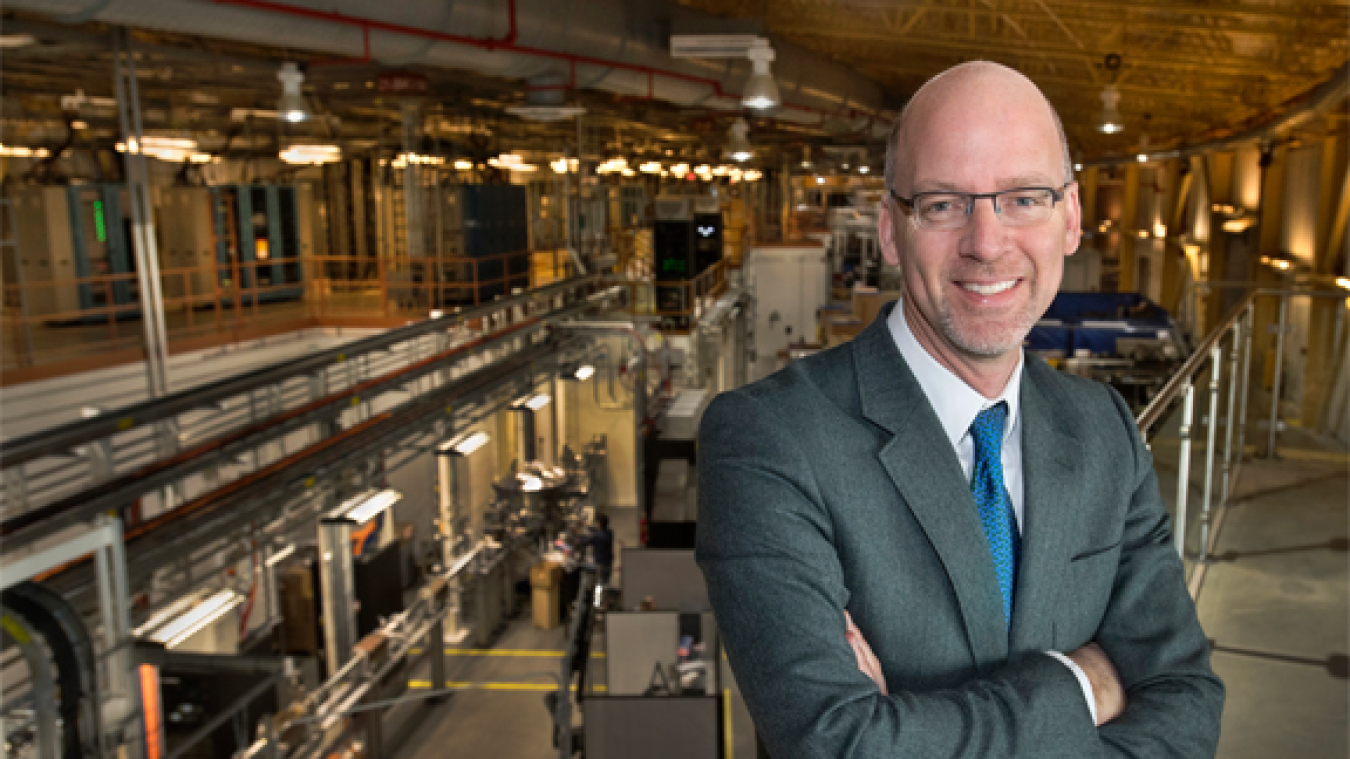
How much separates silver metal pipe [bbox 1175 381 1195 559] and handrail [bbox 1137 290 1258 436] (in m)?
0.14

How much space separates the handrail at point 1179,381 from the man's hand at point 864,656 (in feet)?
2.11

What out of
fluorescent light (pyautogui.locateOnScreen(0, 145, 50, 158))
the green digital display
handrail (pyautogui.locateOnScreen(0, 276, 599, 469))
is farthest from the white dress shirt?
fluorescent light (pyautogui.locateOnScreen(0, 145, 50, 158))

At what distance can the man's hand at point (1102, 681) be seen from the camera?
3.82 feet

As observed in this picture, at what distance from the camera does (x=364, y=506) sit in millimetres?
6691

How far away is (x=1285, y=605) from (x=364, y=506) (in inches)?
208

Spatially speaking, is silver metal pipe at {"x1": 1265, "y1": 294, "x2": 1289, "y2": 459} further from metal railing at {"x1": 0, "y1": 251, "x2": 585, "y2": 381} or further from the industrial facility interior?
metal railing at {"x1": 0, "y1": 251, "x2": 585, "y2": 381}

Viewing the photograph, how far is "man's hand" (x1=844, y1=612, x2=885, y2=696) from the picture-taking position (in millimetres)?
1111

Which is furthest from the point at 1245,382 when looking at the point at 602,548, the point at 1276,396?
the point at 602,548

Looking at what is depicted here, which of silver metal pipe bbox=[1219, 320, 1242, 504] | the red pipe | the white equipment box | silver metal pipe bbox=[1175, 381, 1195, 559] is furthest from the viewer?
the white equipment box

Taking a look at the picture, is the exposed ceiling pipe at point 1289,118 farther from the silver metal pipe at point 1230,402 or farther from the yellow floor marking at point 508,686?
the yellow floor marking at point 508,686

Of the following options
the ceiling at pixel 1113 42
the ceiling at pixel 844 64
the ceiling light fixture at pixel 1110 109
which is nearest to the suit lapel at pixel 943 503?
the ceiling at pixel 844 64

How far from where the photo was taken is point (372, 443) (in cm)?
687

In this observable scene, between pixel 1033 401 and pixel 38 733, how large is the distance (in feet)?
14.6

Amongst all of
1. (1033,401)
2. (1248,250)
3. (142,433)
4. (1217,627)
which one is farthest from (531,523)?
(1248,250)
